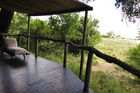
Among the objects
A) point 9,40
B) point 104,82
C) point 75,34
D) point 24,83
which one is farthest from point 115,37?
point 24,83

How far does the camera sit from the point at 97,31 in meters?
10.4

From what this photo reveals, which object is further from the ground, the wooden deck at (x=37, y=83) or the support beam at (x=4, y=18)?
the support beam at (x=4, y=18)

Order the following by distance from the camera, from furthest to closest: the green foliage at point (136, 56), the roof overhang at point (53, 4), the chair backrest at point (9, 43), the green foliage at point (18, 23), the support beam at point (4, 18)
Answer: the green foliage at point (18, 23) → the support beam at point (4, 18) → the green foliage at point (136, 56) → the chair backrest at point (9, 43) → the roof overhang at point (53, 4)

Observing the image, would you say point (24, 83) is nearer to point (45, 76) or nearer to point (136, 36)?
point (45, 76)

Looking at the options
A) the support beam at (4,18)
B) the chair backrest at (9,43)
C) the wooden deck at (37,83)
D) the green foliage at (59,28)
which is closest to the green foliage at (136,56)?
the green foliage at (59,28)

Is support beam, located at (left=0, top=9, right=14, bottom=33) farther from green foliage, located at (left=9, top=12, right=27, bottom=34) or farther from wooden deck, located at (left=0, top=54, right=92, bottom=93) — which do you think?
wooden deck, located at (left=0, top=54, right=92, bottom=93)

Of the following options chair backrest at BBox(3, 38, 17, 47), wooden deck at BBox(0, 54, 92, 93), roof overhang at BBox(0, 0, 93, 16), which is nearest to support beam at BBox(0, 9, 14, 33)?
roof overhang at BBox(0, 0, 93, 16)

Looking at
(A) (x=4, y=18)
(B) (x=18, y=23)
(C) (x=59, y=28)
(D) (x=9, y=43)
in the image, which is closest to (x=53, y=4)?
(D) (x=9, y=43)

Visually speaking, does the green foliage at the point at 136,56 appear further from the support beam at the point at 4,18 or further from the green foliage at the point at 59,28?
the support beam at the point at 4,18

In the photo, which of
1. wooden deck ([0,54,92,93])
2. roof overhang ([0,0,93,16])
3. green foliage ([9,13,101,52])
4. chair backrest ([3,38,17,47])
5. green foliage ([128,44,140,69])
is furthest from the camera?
green foliage ([9,13,101,52])

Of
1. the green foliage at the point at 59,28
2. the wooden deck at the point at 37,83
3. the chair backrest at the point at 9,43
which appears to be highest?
the green foliage at the point at 59,28

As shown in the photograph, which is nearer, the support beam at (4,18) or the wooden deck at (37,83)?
the wooden deck at (37,83)

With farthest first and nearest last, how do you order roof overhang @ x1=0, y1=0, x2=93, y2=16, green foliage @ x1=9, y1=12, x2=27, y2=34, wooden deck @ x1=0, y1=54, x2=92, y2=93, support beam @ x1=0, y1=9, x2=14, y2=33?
green foliage @ x1=9, y1=12, x2=27, y2=34
support beam @ x1=0, y1=9, x2=14, y2=33
roof overhang @ x1=0, y1=0, x2=93, y2=16
wooden deck @ x1=0, y1=54, x2=92, y2=93

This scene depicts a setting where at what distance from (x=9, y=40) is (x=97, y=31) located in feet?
25.0
